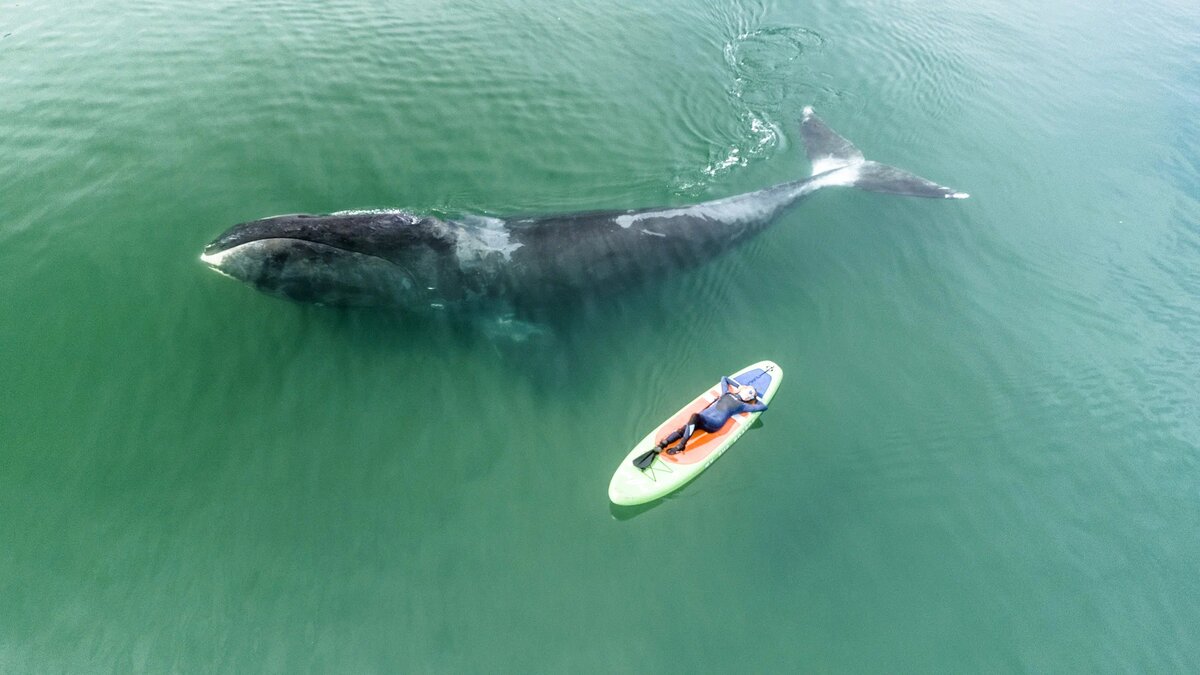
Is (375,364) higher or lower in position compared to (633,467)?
higher

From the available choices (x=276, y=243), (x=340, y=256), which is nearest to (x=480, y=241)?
(x=340, y=256)

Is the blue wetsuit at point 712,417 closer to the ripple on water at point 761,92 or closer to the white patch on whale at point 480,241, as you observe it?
the white patch on whale at point 480,241

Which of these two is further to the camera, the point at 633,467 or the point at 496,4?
the point at 496,4

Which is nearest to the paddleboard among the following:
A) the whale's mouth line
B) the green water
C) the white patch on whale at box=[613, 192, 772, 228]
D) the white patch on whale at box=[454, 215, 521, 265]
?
the green water

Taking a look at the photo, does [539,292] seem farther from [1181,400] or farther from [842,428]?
[1181,400]

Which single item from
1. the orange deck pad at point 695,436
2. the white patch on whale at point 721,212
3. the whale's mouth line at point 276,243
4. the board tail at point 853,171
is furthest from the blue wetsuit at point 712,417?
the board tail at point 853,171

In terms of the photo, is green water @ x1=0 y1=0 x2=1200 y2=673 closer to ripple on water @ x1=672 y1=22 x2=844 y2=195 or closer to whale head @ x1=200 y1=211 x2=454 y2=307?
ripple on water @ x1=672 y1=22 x2=844 y2=195

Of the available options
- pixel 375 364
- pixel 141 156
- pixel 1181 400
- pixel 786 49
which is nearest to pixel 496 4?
pixel 786 49
